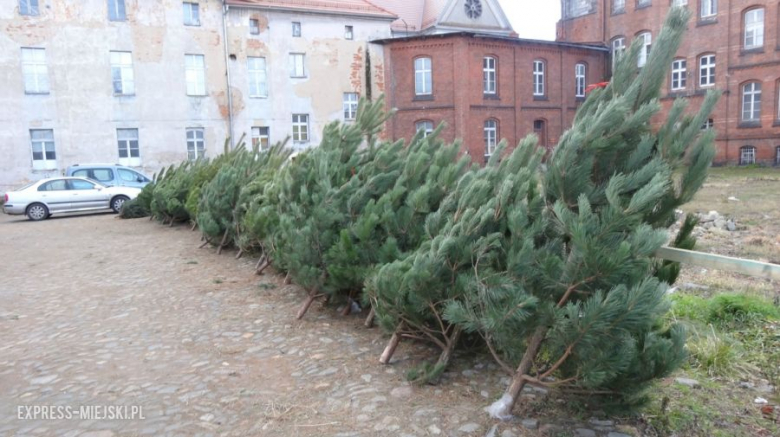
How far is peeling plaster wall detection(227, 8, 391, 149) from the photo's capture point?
108 ft

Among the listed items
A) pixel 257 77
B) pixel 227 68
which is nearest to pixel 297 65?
pixel 257 77

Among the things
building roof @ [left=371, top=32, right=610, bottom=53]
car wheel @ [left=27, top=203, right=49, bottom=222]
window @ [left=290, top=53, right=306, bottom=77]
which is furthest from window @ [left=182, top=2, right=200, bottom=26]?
car wheel @ [left=27, top=203, right=49, bottom=222]

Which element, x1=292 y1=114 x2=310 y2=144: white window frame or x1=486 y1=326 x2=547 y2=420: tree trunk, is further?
x1=292 y1=114 x2=310 y2=144: white window frame

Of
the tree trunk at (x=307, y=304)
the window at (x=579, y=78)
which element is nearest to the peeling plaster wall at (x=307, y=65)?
the window at (x=579, y=78)

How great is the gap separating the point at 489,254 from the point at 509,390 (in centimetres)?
92

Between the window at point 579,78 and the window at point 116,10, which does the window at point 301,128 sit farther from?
the window at point 579,78

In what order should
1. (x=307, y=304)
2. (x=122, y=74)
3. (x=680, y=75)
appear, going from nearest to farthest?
(x=307, y=304) < (x=122, y=74) < (x=680, y=75)

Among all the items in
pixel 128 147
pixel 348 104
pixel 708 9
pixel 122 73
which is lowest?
pixel 128 147

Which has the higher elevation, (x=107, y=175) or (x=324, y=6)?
(x=324, y=6)

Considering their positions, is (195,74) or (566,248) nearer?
(566,248)

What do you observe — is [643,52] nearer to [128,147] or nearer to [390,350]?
[390,350]

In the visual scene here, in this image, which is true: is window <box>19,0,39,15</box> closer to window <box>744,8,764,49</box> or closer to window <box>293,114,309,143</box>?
window <box>293,114,309,143</box>

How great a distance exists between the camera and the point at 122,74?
30.5 meters

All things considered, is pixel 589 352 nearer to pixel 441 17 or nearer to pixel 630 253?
pixel 630 253
